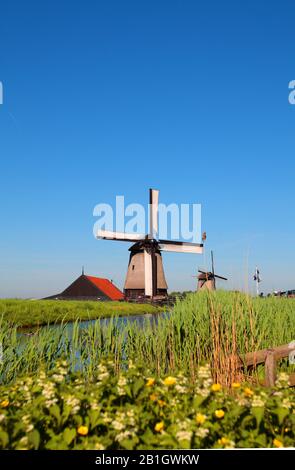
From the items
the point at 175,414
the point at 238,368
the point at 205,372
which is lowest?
the point at 238,368

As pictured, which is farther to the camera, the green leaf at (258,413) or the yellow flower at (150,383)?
the yellow flower at (150,383)

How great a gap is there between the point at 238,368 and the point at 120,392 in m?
3.63

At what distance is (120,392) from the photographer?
3033 millimetres

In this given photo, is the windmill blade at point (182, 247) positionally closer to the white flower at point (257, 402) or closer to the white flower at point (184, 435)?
the white flower at point (257, 402)

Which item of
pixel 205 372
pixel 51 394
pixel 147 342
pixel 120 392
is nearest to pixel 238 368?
pixel 147 342

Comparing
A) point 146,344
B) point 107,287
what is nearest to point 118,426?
point 146,344

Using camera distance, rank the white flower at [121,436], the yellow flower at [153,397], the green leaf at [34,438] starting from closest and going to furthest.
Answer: the green leaf at [34,438]
the white flower at [121,436]
the yellow flower at [153,397]

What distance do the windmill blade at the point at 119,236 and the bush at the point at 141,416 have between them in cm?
2989

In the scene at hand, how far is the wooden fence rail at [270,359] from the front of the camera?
17.9 ft

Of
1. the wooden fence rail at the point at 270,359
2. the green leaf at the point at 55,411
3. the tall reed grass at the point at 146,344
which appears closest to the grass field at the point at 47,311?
the tall reed grass at the point at 146,344

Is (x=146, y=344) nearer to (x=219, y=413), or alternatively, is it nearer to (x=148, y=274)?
(x=219, y=413)

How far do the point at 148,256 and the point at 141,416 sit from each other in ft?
97.4

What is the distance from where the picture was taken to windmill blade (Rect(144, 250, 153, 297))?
32.3 meters
